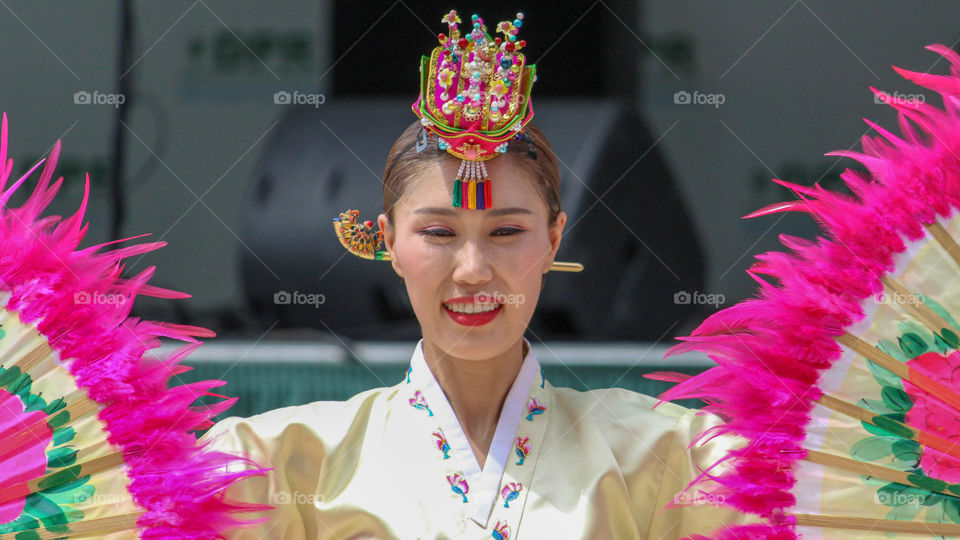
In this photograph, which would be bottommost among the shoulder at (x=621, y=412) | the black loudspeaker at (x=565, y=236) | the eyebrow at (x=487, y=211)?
the shoulder at (x=621, y=412)

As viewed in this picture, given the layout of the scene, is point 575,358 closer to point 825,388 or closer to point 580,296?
point 580,296

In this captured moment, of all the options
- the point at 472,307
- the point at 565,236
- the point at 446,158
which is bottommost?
the point at 472,307

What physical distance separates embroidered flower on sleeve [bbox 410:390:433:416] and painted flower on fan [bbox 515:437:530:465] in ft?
0.52

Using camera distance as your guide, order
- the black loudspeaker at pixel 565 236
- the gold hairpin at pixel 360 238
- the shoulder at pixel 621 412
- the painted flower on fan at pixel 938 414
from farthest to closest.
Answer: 1. the black loudspeaker at pixel 565 236
2. the gold hairpin at pixel 360 238
3. the shoulder at pixel 621 412
4. the painted flower on fan at pixel 938 414

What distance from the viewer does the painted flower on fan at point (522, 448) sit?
5.91ft

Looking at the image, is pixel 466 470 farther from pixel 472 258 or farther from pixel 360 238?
pixel 360 238

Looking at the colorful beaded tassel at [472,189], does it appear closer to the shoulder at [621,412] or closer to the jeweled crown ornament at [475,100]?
the jeweled crown ornament at [475,100]

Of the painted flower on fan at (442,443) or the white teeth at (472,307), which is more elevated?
the white teeth at (472,307)

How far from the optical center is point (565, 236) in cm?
285

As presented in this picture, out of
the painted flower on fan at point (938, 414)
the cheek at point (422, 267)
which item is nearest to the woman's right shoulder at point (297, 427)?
the cheek at point (422, 267)

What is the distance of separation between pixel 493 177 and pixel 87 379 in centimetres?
69

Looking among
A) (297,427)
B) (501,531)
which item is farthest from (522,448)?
(297,427)

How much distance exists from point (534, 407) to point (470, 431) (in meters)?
0.12

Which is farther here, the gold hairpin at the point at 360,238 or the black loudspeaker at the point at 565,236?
the black loudspeaker at the point at 565,236
